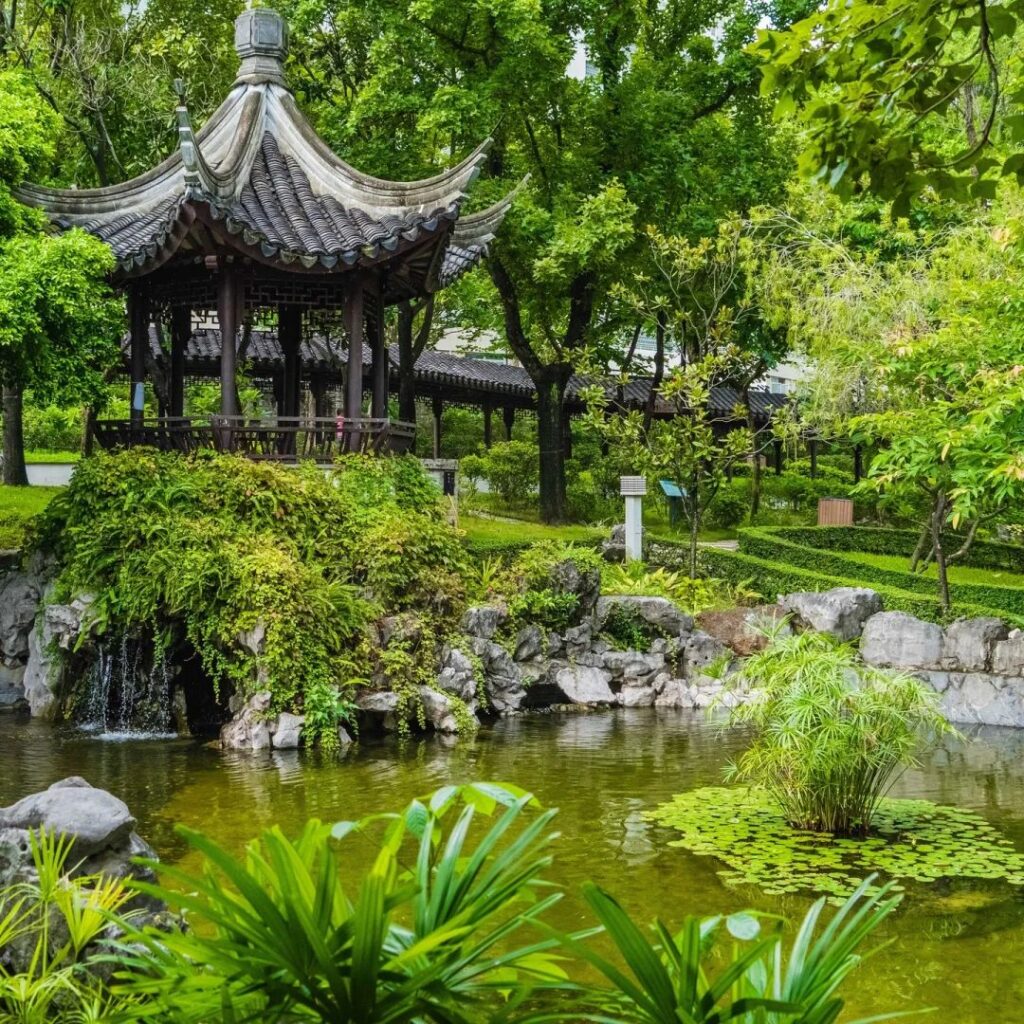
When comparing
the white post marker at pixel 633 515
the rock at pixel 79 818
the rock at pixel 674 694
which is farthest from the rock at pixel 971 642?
the rock at pixel 79 818

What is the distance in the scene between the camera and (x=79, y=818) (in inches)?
206

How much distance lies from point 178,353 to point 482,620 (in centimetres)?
635

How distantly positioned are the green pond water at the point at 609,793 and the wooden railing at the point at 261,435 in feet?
12.4

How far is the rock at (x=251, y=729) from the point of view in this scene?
36.2ft

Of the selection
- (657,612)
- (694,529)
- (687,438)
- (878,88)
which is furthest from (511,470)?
(878,88)

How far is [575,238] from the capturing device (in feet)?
61.0

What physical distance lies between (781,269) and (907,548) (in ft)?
22.7

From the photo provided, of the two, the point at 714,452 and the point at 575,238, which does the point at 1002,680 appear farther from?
the point at 575,238

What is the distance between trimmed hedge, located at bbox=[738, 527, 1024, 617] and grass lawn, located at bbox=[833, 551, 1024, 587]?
34 centimetres

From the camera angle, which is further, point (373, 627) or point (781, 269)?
point (781, 269)

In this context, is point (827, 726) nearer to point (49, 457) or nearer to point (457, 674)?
point (457, 674)

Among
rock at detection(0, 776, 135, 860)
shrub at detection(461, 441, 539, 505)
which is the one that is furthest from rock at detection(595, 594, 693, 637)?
shrub at detection(461, 441, 539, 505)

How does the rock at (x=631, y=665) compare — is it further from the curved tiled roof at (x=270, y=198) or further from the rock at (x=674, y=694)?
the curved tiled roof at (x=270, y=198)

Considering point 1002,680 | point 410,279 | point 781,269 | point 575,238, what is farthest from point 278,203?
point 1002,680
